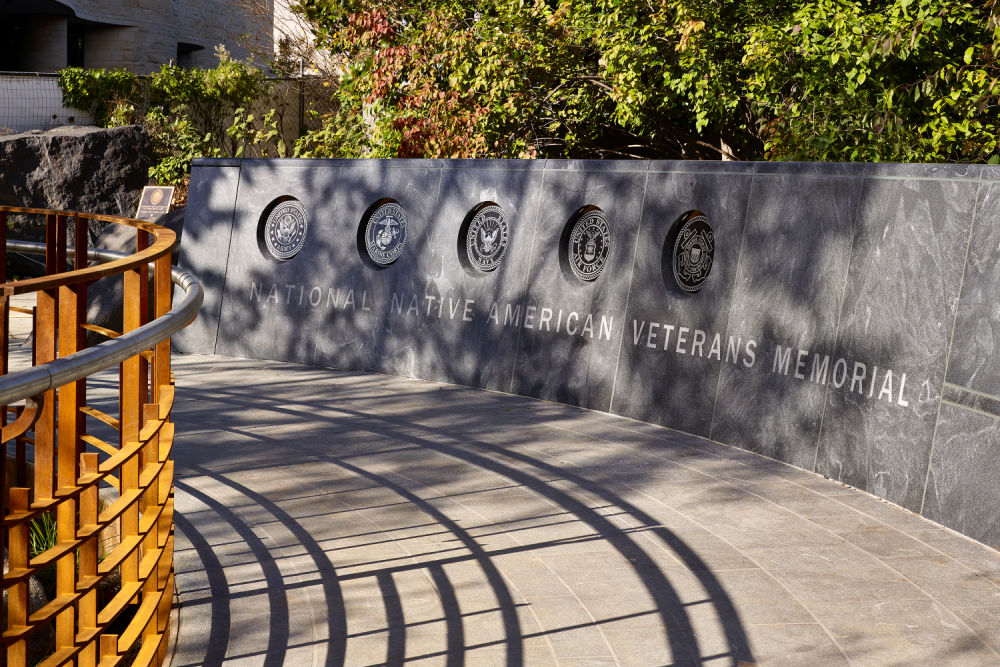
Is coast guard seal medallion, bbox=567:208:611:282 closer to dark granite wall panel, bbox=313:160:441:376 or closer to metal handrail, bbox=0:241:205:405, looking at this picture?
dark granite wall panel, bbox=313:160:441:376

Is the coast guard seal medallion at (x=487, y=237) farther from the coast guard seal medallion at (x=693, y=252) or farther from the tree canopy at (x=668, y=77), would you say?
the tree canopy at (x=668, y=77)

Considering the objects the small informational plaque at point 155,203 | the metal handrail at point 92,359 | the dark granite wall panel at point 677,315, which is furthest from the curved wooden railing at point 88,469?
the small informational plaque at point 155,203

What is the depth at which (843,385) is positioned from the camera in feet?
20.4

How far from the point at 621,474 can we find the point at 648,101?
5625 mm

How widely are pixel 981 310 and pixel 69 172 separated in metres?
15.7

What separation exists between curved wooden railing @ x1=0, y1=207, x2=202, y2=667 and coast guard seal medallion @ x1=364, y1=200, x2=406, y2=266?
548 centimetres

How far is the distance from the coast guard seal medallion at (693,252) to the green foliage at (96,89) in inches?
645

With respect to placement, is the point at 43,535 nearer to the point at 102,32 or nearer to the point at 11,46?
the point at 102,32

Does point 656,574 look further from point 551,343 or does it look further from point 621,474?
point 551,343

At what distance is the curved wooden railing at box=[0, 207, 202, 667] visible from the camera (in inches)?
87.8

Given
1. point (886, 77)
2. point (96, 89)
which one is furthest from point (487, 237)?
point (96, 89)

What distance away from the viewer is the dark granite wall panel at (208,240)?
34.1ft

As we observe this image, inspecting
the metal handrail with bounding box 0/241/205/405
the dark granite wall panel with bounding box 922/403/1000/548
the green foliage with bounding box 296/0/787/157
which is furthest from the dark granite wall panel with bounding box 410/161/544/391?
the metal handrail with bounding box 0/241/205/405

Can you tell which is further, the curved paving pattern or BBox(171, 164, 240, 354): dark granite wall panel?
BBox(171, 164, 240, 354): dark granite wall panel
